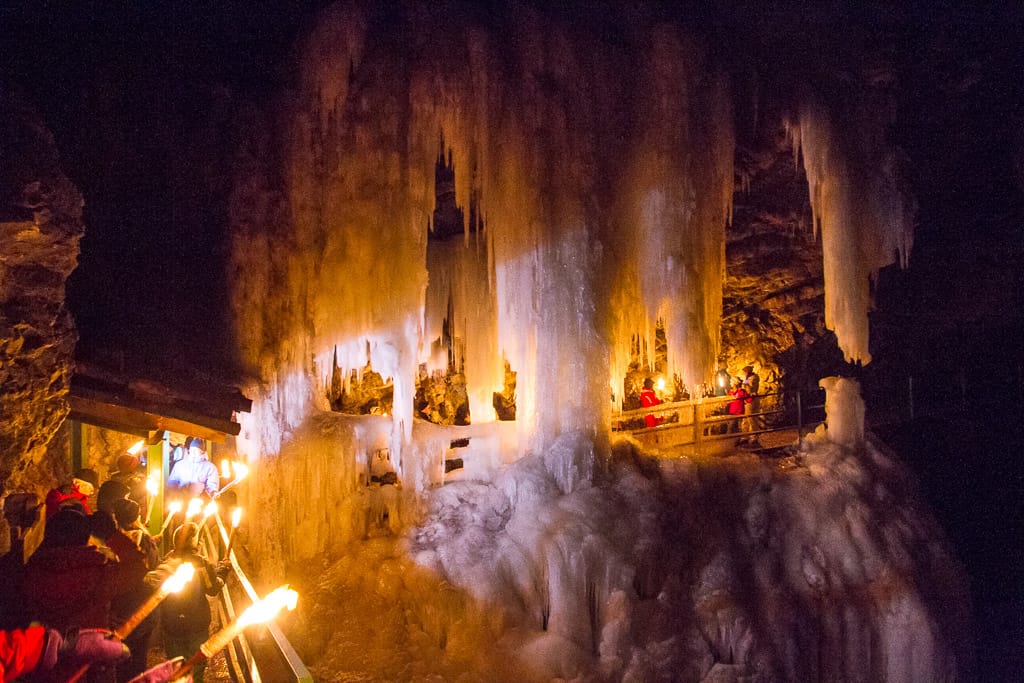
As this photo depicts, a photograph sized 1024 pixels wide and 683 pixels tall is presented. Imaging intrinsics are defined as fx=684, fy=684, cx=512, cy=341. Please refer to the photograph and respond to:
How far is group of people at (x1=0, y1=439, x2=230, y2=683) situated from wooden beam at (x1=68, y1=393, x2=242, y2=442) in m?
0.48

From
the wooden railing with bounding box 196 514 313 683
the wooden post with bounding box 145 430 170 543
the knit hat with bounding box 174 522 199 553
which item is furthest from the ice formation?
the knit hat with bounding box 174 522 199 553

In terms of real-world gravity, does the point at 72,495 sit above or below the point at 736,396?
below

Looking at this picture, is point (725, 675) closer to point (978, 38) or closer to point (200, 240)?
point (200, 240)

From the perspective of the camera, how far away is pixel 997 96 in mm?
8891

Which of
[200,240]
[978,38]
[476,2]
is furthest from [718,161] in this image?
[200,240]

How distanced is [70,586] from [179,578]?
45 cm

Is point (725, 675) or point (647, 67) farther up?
point (647, 67)

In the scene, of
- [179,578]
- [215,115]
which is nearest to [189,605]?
[179,578]

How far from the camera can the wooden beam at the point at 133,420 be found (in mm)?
5043

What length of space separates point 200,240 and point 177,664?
6555mm

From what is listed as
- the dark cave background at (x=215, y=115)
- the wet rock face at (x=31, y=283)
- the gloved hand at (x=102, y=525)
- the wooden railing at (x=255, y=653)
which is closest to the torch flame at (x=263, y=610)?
the wooden railing at (x=255, y=653)

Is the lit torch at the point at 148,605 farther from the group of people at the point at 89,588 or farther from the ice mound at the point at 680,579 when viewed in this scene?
the ice mound at the point at 680,579

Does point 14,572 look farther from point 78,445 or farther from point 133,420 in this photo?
point 78,445

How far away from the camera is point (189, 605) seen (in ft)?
Result: 13.2
